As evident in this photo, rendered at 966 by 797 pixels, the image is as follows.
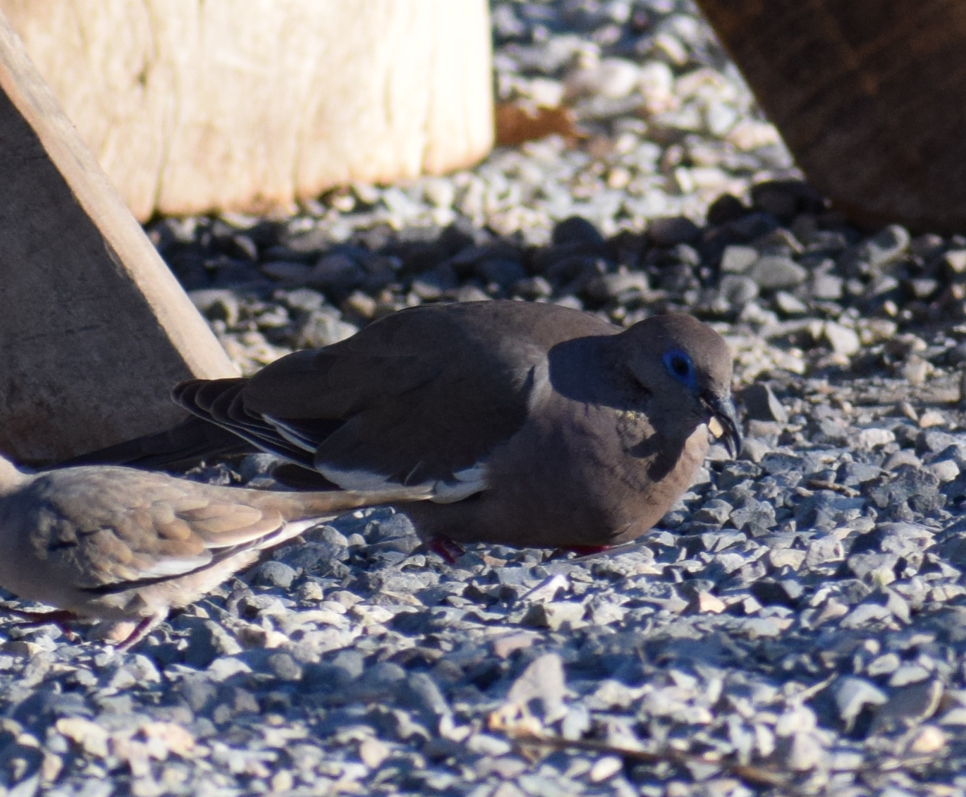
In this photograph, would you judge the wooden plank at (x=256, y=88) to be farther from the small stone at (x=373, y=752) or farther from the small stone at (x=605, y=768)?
the small stone at (x=605, y=768)

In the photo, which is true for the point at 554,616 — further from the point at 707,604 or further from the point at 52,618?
the point at 52,618

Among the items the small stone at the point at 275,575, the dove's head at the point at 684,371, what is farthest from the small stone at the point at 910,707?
the small stone at the point at 275,575

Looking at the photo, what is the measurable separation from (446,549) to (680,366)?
2.87ft

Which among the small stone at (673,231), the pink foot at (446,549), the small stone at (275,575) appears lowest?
the small stone at (275,575)

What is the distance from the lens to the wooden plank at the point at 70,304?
4.59 m

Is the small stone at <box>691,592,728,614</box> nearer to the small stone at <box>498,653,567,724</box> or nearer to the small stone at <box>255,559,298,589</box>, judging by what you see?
the small stone at <box>498,653,567,724</box>

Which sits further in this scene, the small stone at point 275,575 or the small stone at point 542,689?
the small stone at point 275,575

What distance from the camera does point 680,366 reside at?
3.85 meters

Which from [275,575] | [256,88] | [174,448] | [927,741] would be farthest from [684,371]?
[256,88]

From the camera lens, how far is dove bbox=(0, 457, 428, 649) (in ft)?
11.3

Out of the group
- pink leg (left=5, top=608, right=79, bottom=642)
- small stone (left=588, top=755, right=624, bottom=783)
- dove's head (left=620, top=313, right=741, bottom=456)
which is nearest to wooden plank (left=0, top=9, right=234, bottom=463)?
pink leg (left=5, top=608, right=79, bottom=642)

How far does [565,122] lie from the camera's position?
9.34 meters

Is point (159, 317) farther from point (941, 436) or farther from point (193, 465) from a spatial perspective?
point (941, 436)

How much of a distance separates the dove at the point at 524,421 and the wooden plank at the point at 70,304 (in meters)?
0.70
